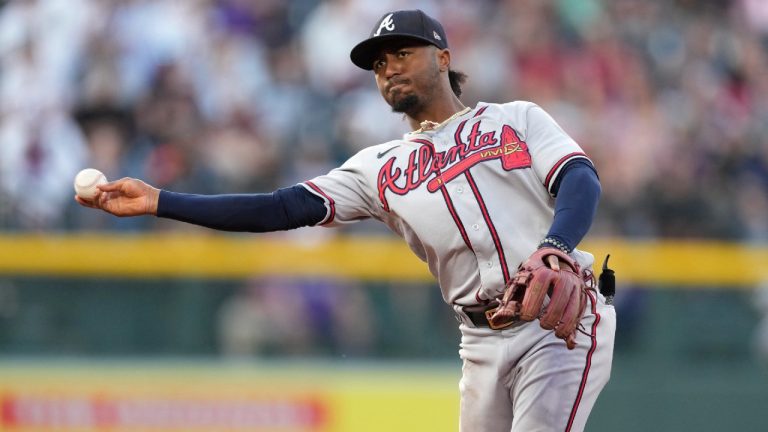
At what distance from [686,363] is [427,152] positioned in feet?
16.4

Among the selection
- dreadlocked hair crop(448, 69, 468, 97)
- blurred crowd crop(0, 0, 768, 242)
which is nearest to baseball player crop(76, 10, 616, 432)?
dreadlocked hair crop(448, 69, 468, 97)

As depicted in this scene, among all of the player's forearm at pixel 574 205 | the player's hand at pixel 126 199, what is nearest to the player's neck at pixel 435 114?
the player's forearm at pixel 574 205

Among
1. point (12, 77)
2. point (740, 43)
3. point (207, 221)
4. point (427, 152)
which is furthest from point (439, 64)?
point (740, 43)

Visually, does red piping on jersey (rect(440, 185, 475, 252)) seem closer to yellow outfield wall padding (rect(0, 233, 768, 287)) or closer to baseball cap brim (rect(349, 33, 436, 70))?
baseball cap brim (rect(349, 33, 436, 70))

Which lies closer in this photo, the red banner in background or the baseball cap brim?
the baseball cap brim

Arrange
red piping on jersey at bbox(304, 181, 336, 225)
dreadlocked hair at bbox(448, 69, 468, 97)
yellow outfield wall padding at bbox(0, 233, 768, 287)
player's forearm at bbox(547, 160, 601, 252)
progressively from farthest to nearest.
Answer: yellow outfield wall padding at bbox(0, 233, 768, 287) → dreadlocked hair at bbox(448, 69, 468, 97) → red piping on jersey at bbox(304, 181, 336, 225) → player's forearm at bbox(547, 160, 601, 252)

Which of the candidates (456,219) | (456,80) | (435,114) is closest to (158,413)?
(456,80)

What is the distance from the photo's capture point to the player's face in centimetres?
446

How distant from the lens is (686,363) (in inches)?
351

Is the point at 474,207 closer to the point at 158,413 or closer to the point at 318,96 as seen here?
the point at 158,413

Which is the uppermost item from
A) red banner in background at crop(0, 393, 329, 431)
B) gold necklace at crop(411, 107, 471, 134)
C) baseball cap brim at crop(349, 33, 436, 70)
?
baseball cap brim at crop(349, 33, 436, 70)

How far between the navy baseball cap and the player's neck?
0.67ft

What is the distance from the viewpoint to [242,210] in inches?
175

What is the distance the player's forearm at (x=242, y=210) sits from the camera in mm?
4418
